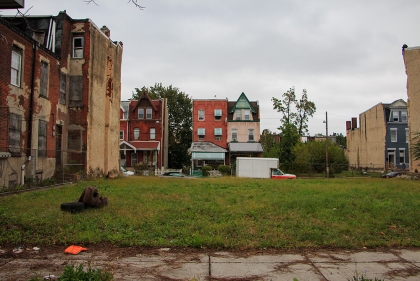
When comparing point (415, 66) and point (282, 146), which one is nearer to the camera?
point (415, 66)

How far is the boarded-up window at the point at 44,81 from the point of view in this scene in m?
18.9

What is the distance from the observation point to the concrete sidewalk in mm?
5098

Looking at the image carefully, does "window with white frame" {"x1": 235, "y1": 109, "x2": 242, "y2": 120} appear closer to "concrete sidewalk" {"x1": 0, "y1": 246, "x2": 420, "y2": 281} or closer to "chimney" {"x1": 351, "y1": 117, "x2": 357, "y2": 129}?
"chimney" {"x1": 351, "y1": 117, "x2": 357, "y2": 129}

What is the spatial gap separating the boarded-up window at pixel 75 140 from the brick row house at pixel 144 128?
23156mm

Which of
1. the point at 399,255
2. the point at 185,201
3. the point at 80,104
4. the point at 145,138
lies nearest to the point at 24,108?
the point at 80,104

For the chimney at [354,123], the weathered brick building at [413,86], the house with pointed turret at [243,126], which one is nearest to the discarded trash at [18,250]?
the weathered brick building at [413,86]

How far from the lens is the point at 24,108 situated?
56.4 feet

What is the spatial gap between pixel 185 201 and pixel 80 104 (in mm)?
14006

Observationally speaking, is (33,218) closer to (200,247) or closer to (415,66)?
(200,247)

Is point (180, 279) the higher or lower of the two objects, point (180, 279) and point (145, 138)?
the lower

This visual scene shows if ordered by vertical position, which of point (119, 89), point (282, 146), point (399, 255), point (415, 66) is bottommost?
point (399, 255)

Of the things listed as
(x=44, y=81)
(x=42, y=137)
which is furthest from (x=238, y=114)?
(x=42, y=137)

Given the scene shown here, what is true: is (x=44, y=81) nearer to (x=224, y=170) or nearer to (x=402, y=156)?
(x=224, y=170)

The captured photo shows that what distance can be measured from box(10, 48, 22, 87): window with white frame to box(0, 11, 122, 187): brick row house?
4 cm
